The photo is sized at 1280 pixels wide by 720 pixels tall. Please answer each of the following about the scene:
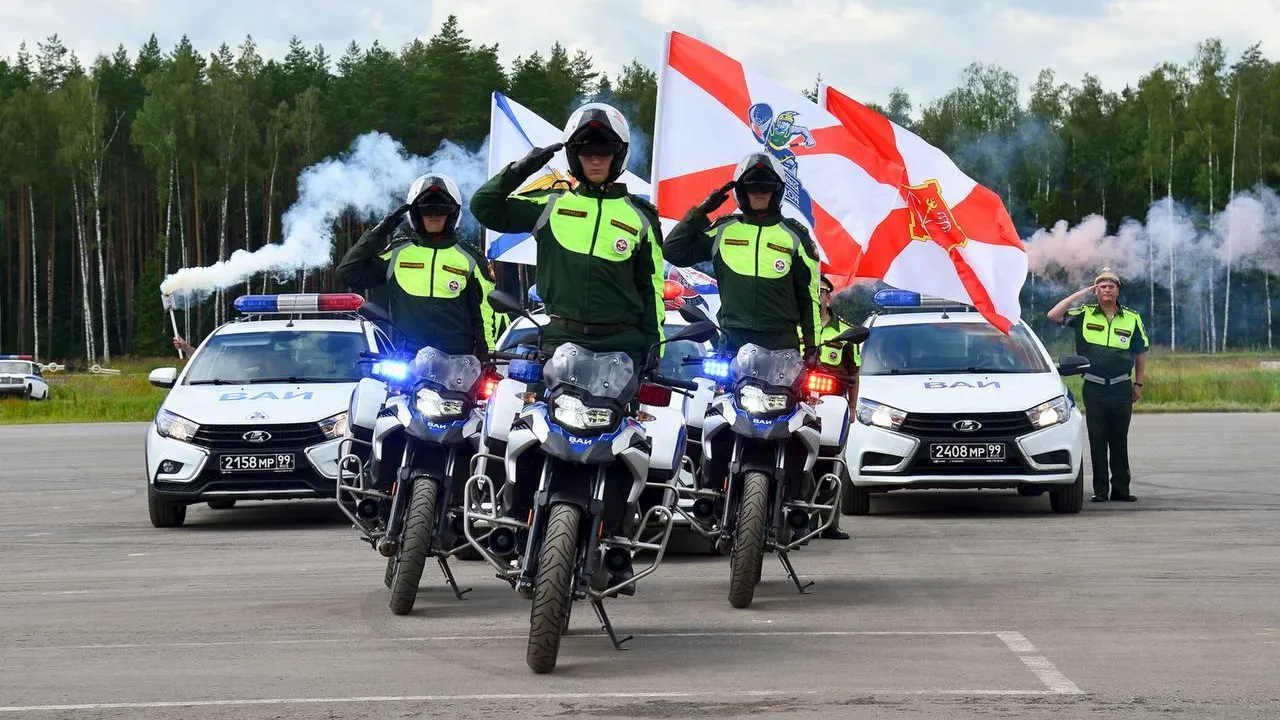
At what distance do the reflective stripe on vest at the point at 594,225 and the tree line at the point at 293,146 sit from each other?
6997 centimetres

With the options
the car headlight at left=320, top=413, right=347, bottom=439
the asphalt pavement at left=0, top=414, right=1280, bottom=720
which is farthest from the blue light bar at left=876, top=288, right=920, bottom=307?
the car headlight at left=320, top=413, right=347, bottom=439

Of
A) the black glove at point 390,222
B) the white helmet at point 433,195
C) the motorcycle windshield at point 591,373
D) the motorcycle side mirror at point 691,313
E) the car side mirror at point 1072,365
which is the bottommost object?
the car side mirror at point 1072,365

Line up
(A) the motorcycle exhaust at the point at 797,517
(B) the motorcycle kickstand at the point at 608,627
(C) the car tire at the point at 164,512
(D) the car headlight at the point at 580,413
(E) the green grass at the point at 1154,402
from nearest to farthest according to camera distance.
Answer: (D) the car headlight at the point at 580,413, (B) the motorcycle kickstand at the point at 608,627, (A) the motorcycle exhaust at the point at 797,517, (C) the car tire at the point at 164,512, (E) the green grass at the point at 1154,402

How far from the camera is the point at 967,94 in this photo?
99.9m

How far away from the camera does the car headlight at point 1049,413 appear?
14.9m

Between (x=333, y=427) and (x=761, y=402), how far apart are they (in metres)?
5.64

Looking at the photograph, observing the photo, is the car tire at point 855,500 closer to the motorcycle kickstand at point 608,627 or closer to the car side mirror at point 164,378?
the car side mirror at point 164,378

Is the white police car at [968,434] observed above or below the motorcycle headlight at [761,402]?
below

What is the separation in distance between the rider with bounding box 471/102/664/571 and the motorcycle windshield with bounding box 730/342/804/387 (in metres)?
1.54

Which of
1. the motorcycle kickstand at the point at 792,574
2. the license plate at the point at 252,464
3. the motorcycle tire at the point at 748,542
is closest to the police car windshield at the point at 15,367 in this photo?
the license plate at the point at 252,464

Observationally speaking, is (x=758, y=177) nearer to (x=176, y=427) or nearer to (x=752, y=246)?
(x=752, y=246)

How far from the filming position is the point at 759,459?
9.61m

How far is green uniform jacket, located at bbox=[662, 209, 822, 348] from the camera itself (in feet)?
32.4

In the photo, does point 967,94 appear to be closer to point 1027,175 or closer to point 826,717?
point 1027,175
